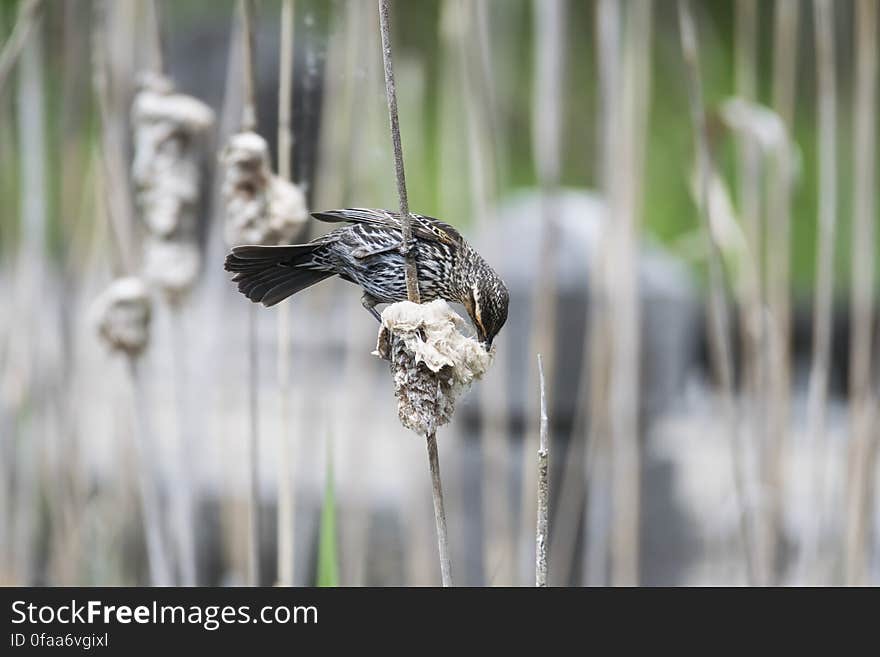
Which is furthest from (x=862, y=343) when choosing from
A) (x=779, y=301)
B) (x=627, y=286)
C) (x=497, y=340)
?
(x=497, y=340)

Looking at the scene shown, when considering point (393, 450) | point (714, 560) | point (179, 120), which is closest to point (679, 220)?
point (393, 450)

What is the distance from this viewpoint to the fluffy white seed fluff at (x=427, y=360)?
382 mm

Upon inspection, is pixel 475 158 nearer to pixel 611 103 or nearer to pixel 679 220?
pixel 611 103

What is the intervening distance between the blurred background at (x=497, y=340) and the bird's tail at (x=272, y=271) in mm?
63

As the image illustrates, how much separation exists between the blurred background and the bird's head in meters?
0.15

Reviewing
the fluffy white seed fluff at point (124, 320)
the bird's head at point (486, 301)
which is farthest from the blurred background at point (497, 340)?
the bird's head at point (486, 301)

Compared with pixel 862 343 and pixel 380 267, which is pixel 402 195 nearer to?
pixel 380 267

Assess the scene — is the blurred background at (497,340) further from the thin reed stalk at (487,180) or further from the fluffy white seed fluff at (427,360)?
the fluffy white seed fluff at (427,360)

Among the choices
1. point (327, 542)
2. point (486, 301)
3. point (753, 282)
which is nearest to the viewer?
point (486, 301)

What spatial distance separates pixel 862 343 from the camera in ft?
3.39

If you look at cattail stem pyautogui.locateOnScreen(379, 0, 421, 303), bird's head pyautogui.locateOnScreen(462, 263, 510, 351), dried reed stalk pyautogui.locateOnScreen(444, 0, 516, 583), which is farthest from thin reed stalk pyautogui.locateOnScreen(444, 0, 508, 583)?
cattail stem pyautogui.locateOnScreen(379, 0, 421, 303)

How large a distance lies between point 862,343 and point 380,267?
722 millimetres

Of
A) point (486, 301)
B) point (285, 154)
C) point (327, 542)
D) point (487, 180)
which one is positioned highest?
point (487, 180)
